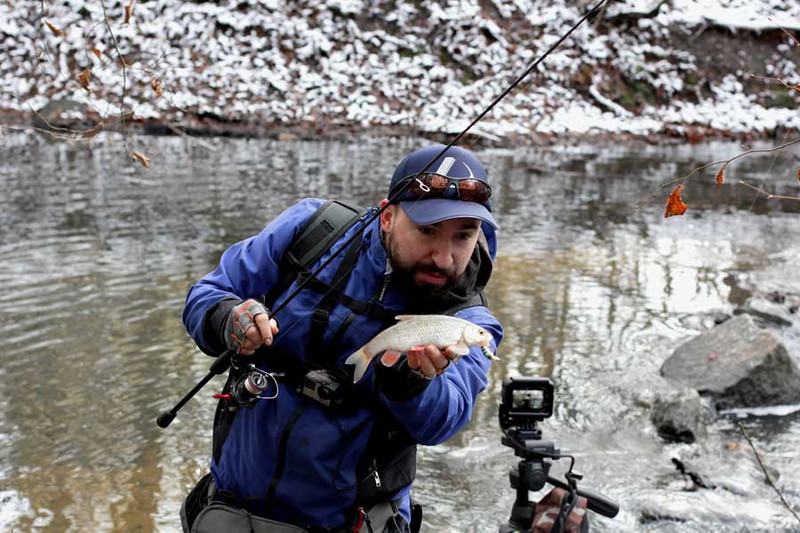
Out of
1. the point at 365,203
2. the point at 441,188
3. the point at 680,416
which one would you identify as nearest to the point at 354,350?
the point at 441,188

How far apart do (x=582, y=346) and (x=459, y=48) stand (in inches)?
564

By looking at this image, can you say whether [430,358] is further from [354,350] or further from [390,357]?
[354,350]

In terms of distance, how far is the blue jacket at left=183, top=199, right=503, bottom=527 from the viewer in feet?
8.40

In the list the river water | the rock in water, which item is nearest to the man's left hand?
the river water

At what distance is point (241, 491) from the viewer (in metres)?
2.67

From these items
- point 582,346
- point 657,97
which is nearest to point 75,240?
point 582,346

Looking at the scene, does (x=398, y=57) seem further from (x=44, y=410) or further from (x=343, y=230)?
(x=343, y=230)

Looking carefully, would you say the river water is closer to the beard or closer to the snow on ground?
the beard

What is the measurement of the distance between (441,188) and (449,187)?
0.02m

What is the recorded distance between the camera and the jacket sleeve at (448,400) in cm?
238

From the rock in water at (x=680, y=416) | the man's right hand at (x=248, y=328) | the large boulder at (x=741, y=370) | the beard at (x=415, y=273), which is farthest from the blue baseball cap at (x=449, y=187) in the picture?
the large boulder at (x=741, y=370)

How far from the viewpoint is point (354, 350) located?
2.62 meters

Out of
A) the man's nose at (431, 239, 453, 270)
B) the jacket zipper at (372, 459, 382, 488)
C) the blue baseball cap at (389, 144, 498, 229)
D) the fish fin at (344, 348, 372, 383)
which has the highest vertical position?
the blue baseball cap at (389, 144, 498, 229)

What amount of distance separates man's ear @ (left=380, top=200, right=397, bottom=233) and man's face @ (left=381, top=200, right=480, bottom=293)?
69 mm
